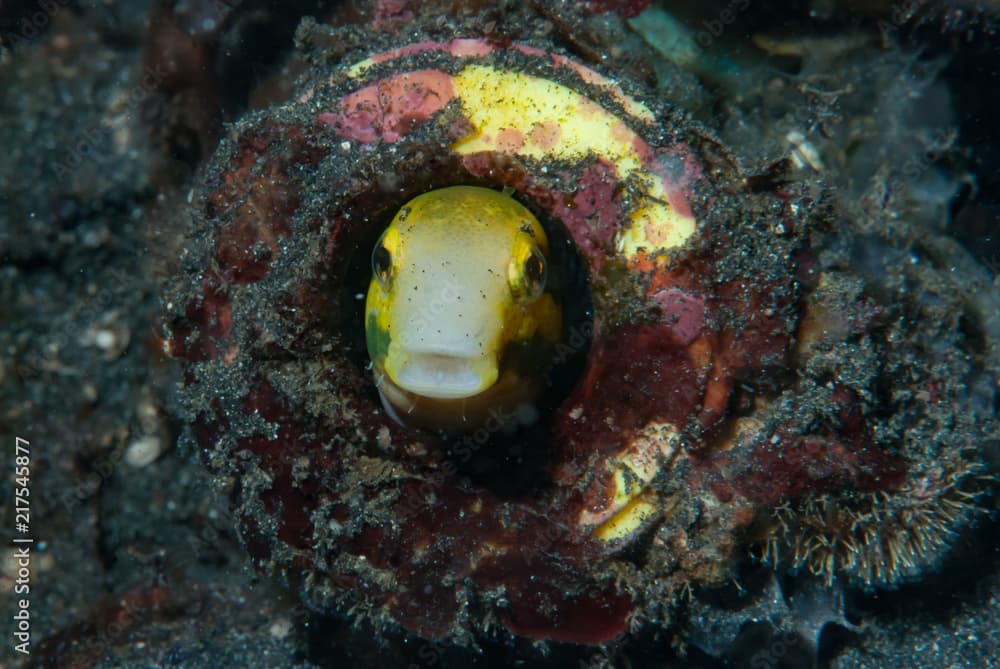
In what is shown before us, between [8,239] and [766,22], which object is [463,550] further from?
[8,239]

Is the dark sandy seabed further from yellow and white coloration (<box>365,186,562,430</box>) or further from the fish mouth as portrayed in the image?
the fish mouth

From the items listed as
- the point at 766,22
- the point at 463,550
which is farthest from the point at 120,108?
the point at 766,22

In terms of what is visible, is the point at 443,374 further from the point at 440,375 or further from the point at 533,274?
the point at 533,274
